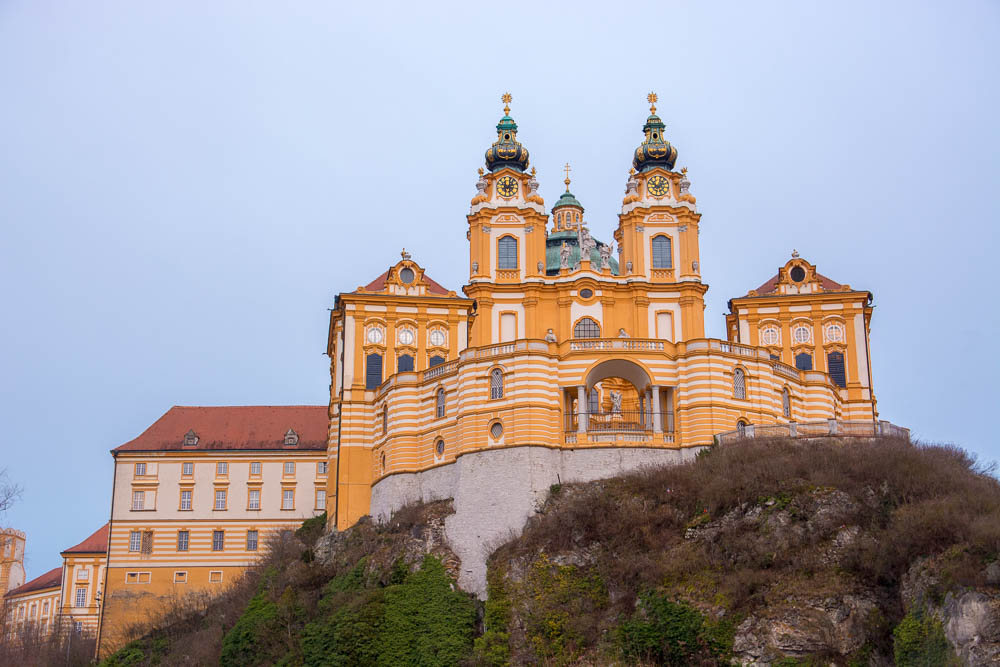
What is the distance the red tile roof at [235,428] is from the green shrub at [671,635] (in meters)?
35.7

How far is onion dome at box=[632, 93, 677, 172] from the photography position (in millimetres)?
75500

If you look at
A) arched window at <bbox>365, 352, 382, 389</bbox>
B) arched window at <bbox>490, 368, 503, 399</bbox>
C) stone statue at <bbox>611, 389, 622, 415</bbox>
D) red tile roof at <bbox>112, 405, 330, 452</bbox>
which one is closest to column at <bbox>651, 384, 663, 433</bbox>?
stone statue at <bbox>611, 389, 622, 415</bbox>

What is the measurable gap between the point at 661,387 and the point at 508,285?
13.1 meters

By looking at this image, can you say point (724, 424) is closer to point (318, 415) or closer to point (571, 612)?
point (571, 612)

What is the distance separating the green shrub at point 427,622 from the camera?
183 feet

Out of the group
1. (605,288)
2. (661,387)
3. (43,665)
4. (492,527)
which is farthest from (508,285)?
(43,665)

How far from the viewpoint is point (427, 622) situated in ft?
186

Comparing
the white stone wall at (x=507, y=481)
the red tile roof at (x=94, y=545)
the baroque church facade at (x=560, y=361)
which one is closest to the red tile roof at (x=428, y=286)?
the baroque church facade at (x=560, y=361)

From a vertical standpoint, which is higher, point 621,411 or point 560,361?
point 560,361

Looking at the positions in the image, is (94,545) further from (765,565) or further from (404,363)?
(765,565)

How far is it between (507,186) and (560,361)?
15472 millimetres

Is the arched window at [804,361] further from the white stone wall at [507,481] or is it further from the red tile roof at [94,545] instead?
the red tile roof at [94,545]

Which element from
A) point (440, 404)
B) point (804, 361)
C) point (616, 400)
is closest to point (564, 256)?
point (804, 361)

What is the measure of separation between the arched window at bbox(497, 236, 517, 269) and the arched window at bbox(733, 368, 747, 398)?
15.6 meters
